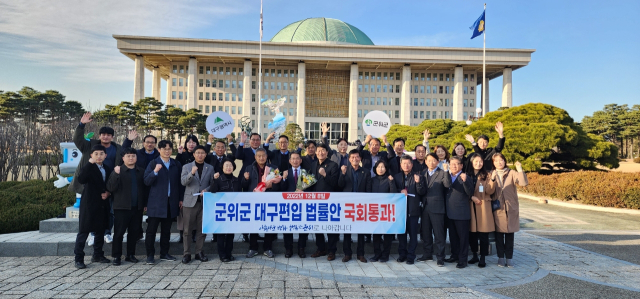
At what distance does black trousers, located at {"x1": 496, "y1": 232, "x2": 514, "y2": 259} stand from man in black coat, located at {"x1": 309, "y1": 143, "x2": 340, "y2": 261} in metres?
2.82

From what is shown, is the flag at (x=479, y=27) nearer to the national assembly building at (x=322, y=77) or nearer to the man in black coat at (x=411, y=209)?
the man in black coat at (x=411, y=209)

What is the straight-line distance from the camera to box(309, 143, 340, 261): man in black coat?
6.14 meters

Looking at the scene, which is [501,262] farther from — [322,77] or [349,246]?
[322,77]

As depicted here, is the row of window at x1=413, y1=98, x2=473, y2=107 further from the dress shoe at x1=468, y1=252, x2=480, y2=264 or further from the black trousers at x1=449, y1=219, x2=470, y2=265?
the black trousers at x1=449, y1=219, x2=470, y2=265

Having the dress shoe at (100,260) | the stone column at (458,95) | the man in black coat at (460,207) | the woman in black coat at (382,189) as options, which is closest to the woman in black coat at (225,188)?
the dress shoe at (100,260)

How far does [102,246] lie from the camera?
5805 millimetres

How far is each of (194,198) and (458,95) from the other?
71.2 meters

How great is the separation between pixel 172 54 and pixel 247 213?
64.0m

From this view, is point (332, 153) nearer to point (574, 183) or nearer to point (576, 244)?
point (576, 244)

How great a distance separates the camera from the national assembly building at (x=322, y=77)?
6341cm

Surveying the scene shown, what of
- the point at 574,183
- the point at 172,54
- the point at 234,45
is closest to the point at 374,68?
the point at 234,45

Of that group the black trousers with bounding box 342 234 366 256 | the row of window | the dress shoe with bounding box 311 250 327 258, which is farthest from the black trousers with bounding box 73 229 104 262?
the row of window

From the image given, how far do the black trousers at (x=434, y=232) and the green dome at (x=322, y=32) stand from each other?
75846 millimetres

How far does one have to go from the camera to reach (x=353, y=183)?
20.7ft
